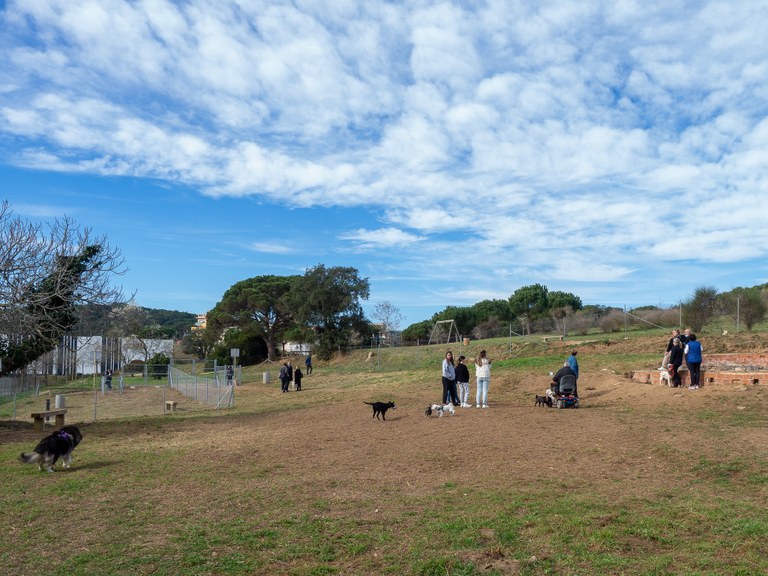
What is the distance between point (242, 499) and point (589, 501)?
414 centimetres

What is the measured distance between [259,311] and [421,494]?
194 feet

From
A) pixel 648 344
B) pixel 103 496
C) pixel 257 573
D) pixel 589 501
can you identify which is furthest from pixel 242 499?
pixel 648 344

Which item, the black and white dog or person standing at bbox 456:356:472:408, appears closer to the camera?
→ the black and white dog

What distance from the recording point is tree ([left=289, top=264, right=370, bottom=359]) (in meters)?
57.9

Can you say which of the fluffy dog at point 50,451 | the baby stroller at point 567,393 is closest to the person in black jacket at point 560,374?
the baby stroller at point 567,393

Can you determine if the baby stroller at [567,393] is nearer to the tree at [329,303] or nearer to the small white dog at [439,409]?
the small white dog at [439,409]

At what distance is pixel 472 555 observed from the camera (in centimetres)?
523

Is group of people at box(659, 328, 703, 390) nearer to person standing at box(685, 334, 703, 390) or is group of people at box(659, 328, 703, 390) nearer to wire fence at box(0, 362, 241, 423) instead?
person standing at box(685, 334, 703, 390)

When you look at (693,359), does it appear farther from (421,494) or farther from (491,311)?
(491,311)

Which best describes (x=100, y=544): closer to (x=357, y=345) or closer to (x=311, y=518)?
(x=311, y=518)

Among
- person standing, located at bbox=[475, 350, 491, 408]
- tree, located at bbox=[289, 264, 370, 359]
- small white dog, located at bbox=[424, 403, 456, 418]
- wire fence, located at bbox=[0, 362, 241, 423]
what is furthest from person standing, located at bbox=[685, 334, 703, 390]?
tree, located at bbox=[289, 264, 370, 359]

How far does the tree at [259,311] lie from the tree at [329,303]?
192 inches

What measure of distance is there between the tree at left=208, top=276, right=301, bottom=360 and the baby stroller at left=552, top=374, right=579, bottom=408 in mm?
49644

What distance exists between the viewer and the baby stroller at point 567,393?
50.9 feet
